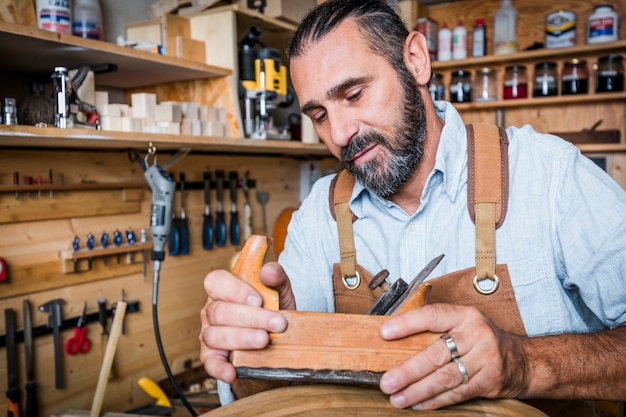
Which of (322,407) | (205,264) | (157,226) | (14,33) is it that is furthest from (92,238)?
(322,407)

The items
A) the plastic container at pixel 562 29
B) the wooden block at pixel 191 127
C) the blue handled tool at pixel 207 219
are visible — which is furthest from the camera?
the plastic container at pixel 562 29

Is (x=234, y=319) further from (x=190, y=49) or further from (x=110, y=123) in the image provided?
(x=190, y=49)

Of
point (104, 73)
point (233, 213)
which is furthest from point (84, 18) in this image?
point (233, 213)

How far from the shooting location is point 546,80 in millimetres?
3227

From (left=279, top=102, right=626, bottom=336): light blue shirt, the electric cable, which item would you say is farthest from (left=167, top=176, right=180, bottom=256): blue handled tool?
(left=279, top=102, right=626, bottom=336): light blue shirt

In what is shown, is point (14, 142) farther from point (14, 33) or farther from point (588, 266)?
point (588, 266)

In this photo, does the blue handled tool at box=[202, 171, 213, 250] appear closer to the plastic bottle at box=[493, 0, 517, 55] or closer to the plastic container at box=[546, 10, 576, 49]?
the plastic bottle at box=[493, 0, 517, 55]

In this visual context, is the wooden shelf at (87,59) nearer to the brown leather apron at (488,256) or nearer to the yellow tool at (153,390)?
the brown leather apron at (488,256)

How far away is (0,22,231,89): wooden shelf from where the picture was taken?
1.55 meters

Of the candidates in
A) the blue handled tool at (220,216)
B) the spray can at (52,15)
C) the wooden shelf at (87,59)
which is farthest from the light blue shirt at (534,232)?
the blue handled tool at (220,216)

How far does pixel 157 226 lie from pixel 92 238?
25 cm

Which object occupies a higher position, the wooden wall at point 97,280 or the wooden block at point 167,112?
the wooden block at point 167,112

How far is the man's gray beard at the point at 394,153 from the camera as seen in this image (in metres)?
1.33

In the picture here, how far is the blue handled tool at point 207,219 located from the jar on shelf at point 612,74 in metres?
2.13
